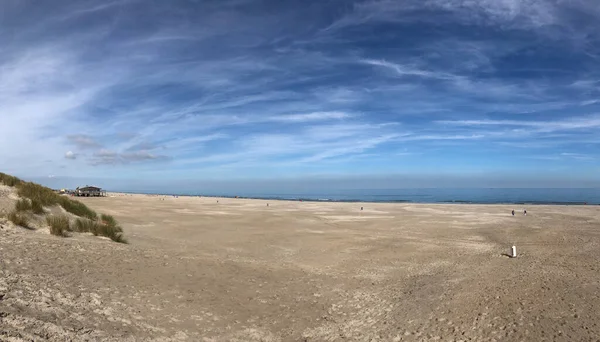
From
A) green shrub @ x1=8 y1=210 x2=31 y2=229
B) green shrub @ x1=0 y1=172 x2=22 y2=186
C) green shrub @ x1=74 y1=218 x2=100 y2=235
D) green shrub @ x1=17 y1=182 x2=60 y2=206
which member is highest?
green shrub @ x1=0 y1=172 x2=22 y2=186

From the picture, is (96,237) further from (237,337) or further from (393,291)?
(393,291)

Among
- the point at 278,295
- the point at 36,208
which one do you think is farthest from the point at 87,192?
the point at 278,295

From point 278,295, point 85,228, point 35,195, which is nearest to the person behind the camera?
point 278,295

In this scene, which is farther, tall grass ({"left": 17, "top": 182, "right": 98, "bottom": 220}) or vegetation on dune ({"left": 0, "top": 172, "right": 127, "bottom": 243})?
tall grass ({"left": 17, "top": 182, "right": 98, "bottom": 220})

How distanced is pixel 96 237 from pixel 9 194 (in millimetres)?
7973

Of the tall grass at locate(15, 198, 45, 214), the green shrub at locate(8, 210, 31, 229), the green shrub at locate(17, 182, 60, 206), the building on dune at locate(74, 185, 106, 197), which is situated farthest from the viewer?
the building on dune at locate(74, 185, 106, 197)

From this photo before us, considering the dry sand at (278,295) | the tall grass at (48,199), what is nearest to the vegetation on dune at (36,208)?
the tall grass at (48,199)

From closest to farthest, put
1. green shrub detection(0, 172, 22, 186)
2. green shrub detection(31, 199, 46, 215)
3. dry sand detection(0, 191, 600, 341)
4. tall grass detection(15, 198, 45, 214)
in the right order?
dry sand detection(0, 191, 600, 341) < tall grass detection(15, 198, 45, 214) < green shrub detection(31, 199, 46, 215) < green shrub detection(0, 172, 22, 186)

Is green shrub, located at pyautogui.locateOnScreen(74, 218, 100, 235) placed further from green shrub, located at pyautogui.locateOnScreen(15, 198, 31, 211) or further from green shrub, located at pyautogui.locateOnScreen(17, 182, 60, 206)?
green shrub, located at pyautogui.locateOnScreen(17, 182, 60, 206)

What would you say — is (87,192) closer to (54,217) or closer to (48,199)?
(48,199)

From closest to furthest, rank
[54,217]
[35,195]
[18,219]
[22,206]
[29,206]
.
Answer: [18,219], [54,217], [22,206], [29,206], [35,195]

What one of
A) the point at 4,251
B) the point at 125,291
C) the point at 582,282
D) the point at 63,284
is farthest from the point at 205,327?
the point at 582,282

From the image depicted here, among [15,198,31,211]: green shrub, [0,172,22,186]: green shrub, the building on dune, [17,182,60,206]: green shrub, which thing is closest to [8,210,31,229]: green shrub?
[15,198,31,211]: green shrub

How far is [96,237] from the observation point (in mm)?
14328
